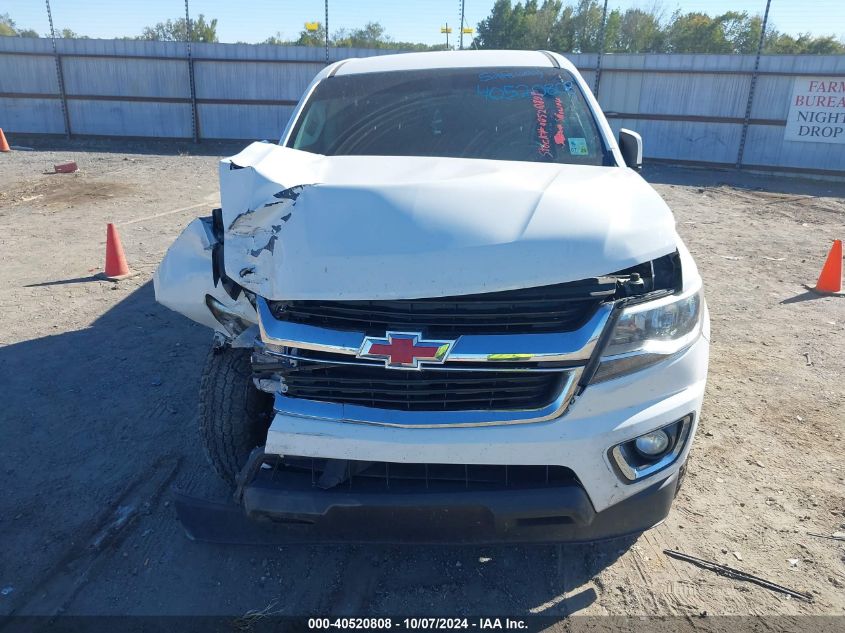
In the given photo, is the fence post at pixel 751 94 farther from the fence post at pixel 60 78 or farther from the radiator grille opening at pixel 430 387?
the fence post at pixel 60 78

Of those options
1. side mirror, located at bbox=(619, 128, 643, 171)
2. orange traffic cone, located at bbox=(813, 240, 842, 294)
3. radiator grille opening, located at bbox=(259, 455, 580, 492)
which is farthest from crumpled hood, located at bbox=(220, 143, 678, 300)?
orange traffic cone, located at bbox=(813, 240, 842, 294)

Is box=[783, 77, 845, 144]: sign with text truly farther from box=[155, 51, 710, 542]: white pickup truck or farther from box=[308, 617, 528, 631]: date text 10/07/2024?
box=[308, 617, 528, 631]: date text 10/07/2024

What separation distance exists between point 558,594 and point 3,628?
6.92 feet

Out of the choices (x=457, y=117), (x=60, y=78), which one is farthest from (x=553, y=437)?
(x=60, y=78)

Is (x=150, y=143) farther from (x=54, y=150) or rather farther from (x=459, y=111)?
(x=459, y=111)

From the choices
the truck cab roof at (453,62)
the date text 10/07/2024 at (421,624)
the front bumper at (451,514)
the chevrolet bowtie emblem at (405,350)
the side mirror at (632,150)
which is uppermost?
the truck cab roof at (453,62)

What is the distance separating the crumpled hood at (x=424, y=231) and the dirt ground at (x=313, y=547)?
124 cm

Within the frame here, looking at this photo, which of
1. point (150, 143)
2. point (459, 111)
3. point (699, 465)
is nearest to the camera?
point (699, 465)

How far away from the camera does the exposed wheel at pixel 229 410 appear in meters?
2.70

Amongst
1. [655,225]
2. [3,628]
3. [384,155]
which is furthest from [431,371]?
[3,628]

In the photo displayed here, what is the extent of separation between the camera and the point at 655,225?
2334 millimetres

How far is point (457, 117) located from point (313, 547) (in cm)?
244

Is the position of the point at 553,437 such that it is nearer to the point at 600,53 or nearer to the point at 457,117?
the point at 457,117

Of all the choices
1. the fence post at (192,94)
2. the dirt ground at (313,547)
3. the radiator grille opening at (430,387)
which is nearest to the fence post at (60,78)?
the fence post at (192,94)
